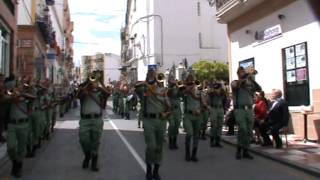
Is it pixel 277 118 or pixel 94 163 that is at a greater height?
pixel 277 118

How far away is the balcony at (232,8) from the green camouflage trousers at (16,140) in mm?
11298

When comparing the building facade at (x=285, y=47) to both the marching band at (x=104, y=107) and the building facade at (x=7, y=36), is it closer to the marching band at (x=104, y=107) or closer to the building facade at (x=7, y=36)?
the marching band at (x=104, y=107)

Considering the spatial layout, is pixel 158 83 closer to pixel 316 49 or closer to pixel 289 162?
pixel 289 162

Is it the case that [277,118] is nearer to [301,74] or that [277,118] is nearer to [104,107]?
[301,74]

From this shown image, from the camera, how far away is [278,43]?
18.6 meters

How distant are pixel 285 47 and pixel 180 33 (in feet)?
121

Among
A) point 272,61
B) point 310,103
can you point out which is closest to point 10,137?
point 310,103

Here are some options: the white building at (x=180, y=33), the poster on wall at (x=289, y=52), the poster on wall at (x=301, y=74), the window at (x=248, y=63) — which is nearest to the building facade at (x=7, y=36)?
the window at (x=248, y=63)

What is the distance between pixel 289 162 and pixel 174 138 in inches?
171

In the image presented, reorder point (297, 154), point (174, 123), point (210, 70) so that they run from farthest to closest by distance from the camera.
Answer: point (210, 70) → point (174, 123) → point (297, 154)

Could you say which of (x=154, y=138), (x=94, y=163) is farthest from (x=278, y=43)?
(x=154, y=138)

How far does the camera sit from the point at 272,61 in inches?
754

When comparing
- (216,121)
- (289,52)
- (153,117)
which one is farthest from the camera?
(289,52)

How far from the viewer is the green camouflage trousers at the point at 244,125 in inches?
500
